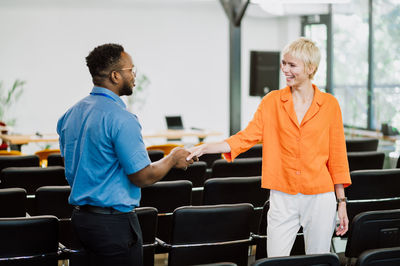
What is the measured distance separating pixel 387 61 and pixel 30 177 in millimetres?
7569

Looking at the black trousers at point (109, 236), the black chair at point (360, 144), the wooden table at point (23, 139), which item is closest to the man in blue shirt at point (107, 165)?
the black trousers at point (109, 236)

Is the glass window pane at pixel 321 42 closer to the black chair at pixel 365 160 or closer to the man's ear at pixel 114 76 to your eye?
the black chair at pixel 365 160

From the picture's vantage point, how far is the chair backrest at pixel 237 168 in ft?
15.3

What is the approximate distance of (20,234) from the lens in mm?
2818

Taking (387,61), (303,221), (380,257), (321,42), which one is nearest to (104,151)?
(303,221)

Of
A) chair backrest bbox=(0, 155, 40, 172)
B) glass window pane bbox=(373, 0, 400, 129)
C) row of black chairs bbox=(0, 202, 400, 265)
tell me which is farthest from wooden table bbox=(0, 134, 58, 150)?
row of black chairs bbox=(0, 202, 400, 265)

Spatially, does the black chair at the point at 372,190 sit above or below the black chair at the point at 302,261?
below

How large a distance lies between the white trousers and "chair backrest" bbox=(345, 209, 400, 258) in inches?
6.7

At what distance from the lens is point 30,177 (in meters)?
4.34

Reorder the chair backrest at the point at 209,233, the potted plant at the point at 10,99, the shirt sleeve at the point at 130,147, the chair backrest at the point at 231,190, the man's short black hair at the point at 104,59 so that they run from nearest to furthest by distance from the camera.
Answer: the shirt sleeve at the point at 130,147 < the man's short black hair at the point at 104,59 < the chair backrest at the point at 209,233 < the chair backrest at the point at 231,190 < the potted plant at the point at 10,99

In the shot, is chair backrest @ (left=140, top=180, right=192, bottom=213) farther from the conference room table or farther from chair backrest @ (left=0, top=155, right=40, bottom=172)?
the conference room table

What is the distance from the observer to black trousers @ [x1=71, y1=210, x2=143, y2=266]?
7.86ft

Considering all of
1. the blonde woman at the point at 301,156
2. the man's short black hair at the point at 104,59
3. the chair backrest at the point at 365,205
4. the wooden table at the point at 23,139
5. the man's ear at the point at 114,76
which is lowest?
the chair backrest at the point at 365,205

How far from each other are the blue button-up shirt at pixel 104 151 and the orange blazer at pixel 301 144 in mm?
786
